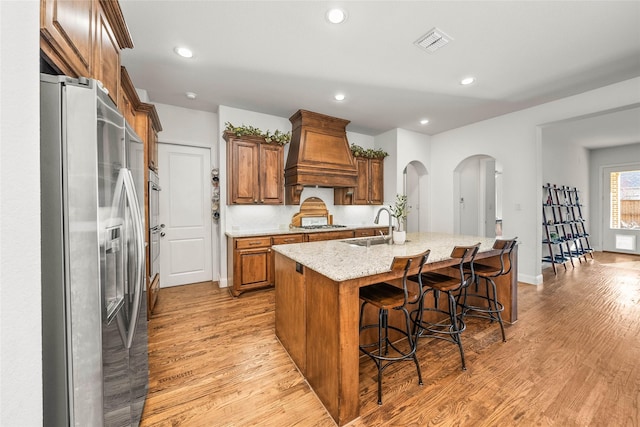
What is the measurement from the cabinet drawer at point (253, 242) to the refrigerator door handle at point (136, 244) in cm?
222

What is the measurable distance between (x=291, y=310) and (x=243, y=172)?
8.13 ft

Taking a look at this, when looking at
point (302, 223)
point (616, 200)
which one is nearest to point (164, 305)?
point (302, 223)

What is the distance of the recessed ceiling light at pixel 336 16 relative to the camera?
2.03 metres

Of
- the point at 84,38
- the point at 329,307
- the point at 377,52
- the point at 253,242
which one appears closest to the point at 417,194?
the point at 377,52

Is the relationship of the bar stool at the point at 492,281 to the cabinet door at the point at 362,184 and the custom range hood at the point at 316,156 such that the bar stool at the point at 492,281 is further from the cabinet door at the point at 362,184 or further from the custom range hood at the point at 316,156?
the cabinet door at the point at 362,184

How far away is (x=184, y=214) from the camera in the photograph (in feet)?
13.3

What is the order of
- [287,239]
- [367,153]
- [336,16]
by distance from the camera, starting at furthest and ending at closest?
1. [367,153]
2. [287,239]
3. [336,16]

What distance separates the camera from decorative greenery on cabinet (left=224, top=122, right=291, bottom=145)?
3.75 m

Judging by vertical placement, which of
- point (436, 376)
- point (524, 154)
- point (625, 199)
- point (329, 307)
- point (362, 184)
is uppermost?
point (524, 154)

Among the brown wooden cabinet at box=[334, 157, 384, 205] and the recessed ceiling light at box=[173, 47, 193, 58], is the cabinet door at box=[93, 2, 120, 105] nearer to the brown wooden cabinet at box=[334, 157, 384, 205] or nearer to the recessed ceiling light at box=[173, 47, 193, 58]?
the recessed ceiling light at box=[173, 47, 193, 58]

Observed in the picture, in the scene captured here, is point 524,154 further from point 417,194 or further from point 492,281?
point 492,281

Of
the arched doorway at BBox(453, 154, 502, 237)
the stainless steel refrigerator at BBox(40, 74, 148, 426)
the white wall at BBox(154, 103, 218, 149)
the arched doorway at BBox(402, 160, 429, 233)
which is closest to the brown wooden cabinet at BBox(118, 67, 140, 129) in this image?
the white wall at BBox(154, 103, 218, 149)

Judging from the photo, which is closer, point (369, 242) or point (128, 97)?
point (128, 97)

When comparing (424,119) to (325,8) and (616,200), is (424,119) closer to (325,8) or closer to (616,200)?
(325,8)
